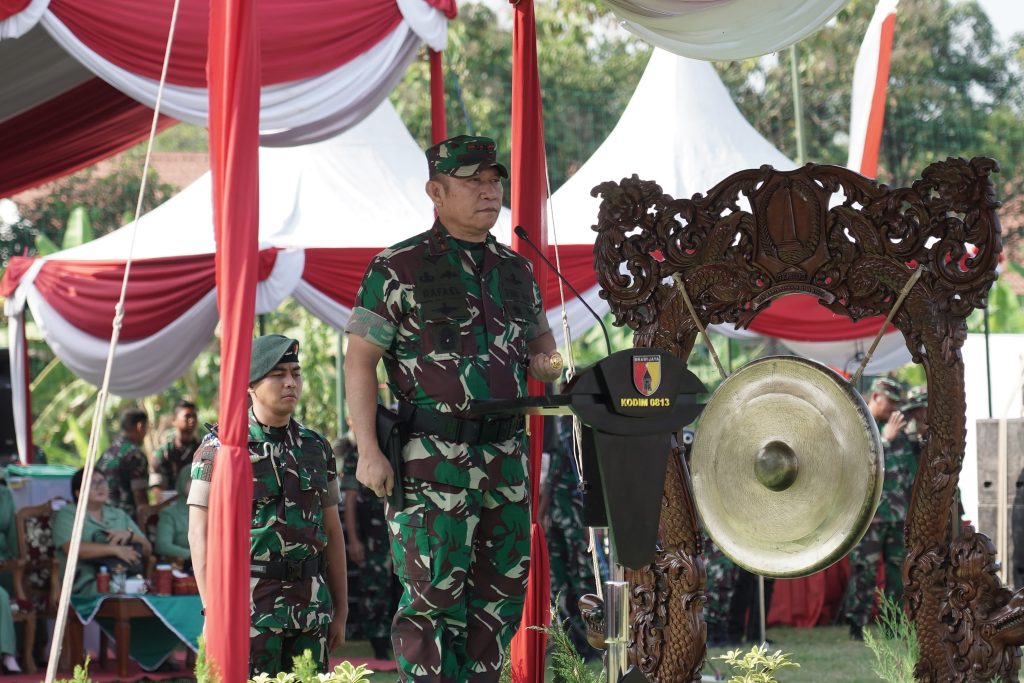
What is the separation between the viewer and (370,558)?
34.5 ft

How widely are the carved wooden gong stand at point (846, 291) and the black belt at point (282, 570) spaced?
4.31ft

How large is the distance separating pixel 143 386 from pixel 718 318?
6.43 m

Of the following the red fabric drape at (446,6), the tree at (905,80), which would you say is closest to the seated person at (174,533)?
the red fabric drape at (446,6)

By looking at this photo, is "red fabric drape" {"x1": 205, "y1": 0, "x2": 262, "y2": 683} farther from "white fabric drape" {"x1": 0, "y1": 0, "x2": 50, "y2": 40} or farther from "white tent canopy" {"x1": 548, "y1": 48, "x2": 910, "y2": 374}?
"white tent canopy" {"x1": 548, "y1": 48, "x2": 910, "y2": 374}

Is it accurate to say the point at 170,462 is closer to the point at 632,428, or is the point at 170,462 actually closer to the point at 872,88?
the point at 872,88

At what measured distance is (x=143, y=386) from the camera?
10.8 m

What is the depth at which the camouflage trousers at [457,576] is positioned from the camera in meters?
3.98

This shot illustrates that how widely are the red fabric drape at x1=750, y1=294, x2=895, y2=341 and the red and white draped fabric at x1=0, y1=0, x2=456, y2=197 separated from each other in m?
6.87

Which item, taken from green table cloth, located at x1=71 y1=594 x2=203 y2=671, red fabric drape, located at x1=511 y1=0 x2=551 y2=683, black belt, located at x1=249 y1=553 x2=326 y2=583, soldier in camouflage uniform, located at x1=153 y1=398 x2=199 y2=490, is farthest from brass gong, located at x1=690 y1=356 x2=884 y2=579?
soldier in camouflage uniform, located at x1=153 y1=398 x2=199 y2=490

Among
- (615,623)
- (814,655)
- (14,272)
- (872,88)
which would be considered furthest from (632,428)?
(872,88)

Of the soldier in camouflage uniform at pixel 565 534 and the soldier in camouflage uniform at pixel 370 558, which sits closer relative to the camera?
the soldier in camouflage uniform at pixel 565 534

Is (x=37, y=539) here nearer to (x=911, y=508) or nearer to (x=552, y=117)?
(x=911, y=508)

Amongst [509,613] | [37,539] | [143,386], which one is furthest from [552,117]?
[509,613]

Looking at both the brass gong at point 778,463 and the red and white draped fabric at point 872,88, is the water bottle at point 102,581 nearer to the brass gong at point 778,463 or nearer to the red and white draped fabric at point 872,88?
the brass gong at point 778,463
